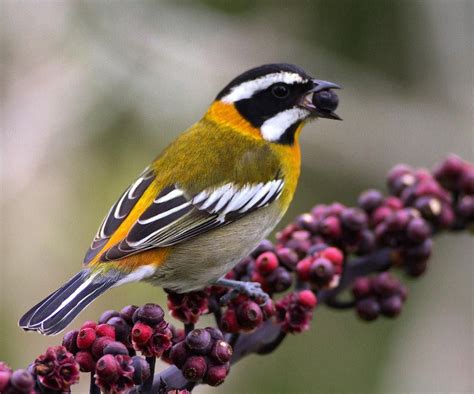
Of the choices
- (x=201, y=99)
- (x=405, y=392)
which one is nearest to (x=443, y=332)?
(x=405, y=392)

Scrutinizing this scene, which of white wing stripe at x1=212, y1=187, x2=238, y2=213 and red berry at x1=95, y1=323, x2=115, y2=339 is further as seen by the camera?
white wing stripe at x1=212, y1=187, x2=238, y2=213

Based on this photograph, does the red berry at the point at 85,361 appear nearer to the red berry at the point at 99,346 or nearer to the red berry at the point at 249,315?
the red berry at the point at 99,346

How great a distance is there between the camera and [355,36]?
6219mm

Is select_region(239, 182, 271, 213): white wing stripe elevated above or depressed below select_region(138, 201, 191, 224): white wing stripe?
below

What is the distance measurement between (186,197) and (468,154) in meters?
2.30

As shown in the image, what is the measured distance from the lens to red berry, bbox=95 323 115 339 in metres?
2.46

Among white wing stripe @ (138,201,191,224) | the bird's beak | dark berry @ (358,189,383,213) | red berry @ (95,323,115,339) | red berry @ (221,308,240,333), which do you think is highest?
the bird's beak

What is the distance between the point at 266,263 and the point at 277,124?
1.07 meters

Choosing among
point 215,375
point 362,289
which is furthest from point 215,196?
point 215,375

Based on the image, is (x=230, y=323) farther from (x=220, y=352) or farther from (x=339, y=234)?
(x=339, y=234)

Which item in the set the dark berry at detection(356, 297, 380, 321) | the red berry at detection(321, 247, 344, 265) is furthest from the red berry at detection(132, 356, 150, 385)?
the dark berry at detection(356, 297, 380, 321)

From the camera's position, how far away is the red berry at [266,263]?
10.4 ft

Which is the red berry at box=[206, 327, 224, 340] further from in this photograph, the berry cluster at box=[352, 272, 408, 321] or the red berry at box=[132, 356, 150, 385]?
the berry cluster at box=[352, 272, 408, 321]

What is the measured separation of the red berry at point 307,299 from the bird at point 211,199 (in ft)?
0.64
